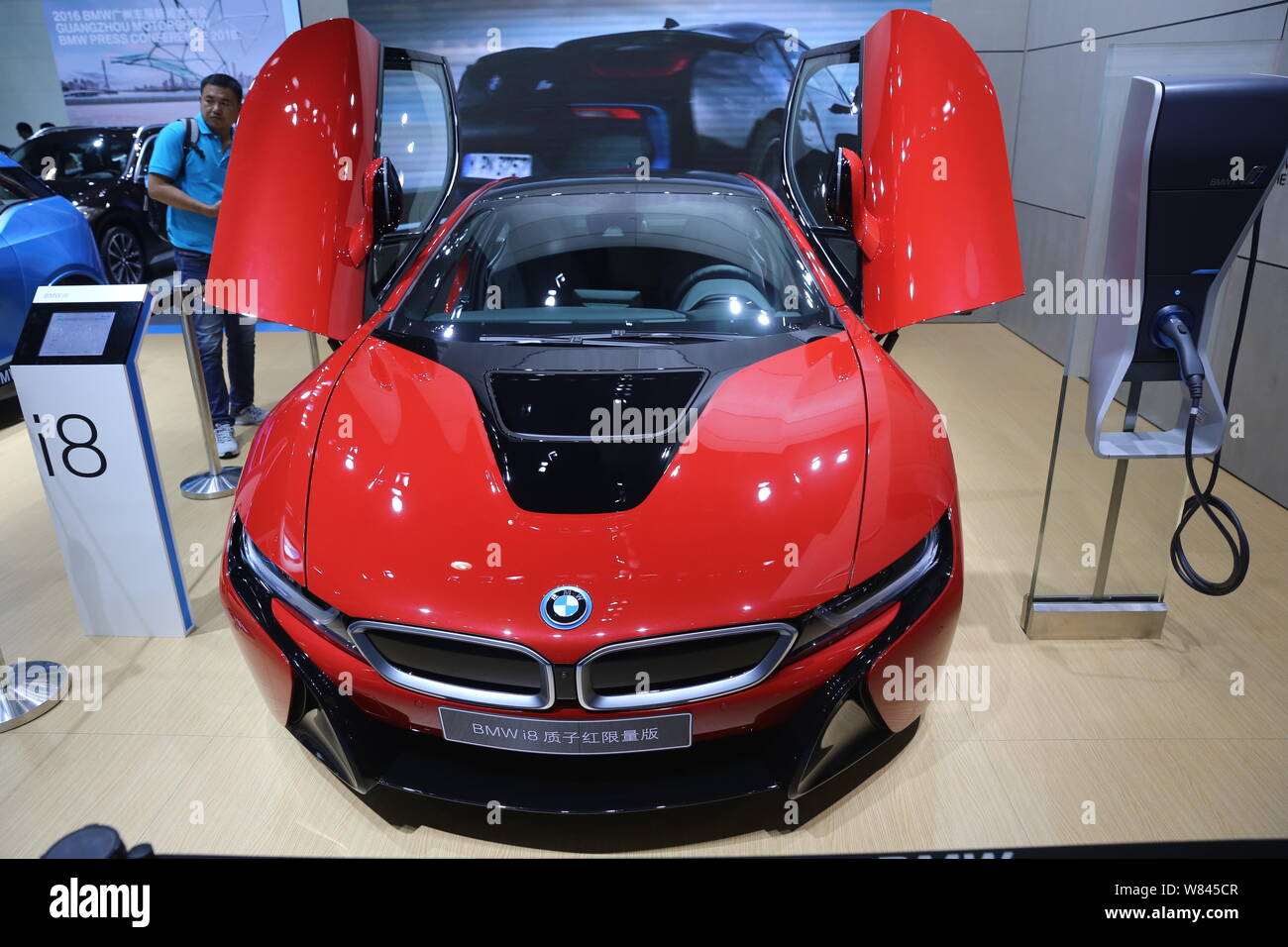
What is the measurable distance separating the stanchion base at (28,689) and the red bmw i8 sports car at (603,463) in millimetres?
933

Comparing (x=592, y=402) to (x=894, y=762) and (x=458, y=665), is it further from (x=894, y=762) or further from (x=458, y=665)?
(x=894, y=762)

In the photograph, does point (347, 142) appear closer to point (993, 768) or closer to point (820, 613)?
point (820, 613)

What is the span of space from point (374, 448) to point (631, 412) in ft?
1.73

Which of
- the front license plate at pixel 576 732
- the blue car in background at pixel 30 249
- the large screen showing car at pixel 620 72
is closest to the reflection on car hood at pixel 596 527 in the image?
the front license plate at pixel 576 732

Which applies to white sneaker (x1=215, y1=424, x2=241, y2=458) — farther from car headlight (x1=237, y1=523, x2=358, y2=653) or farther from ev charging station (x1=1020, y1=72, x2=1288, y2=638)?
ev charging station (x1=1020, y1=72, x2=1288, y2=638)

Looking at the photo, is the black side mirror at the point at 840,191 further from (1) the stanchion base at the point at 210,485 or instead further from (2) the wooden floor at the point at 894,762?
(1) the stanchion base at the point at 210,485

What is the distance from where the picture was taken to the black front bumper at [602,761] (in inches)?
58.8

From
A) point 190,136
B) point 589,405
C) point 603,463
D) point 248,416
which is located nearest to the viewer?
point 603,463

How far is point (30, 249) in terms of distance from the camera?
4043mm

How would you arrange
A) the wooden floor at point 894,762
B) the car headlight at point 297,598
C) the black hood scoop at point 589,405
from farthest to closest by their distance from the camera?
the wooden floor at point 894,762 < the black hood scoop at point 589,405 < the car headlight at point 297,598

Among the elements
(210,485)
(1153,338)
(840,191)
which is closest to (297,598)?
(840,191)

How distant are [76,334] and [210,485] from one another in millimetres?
1221
